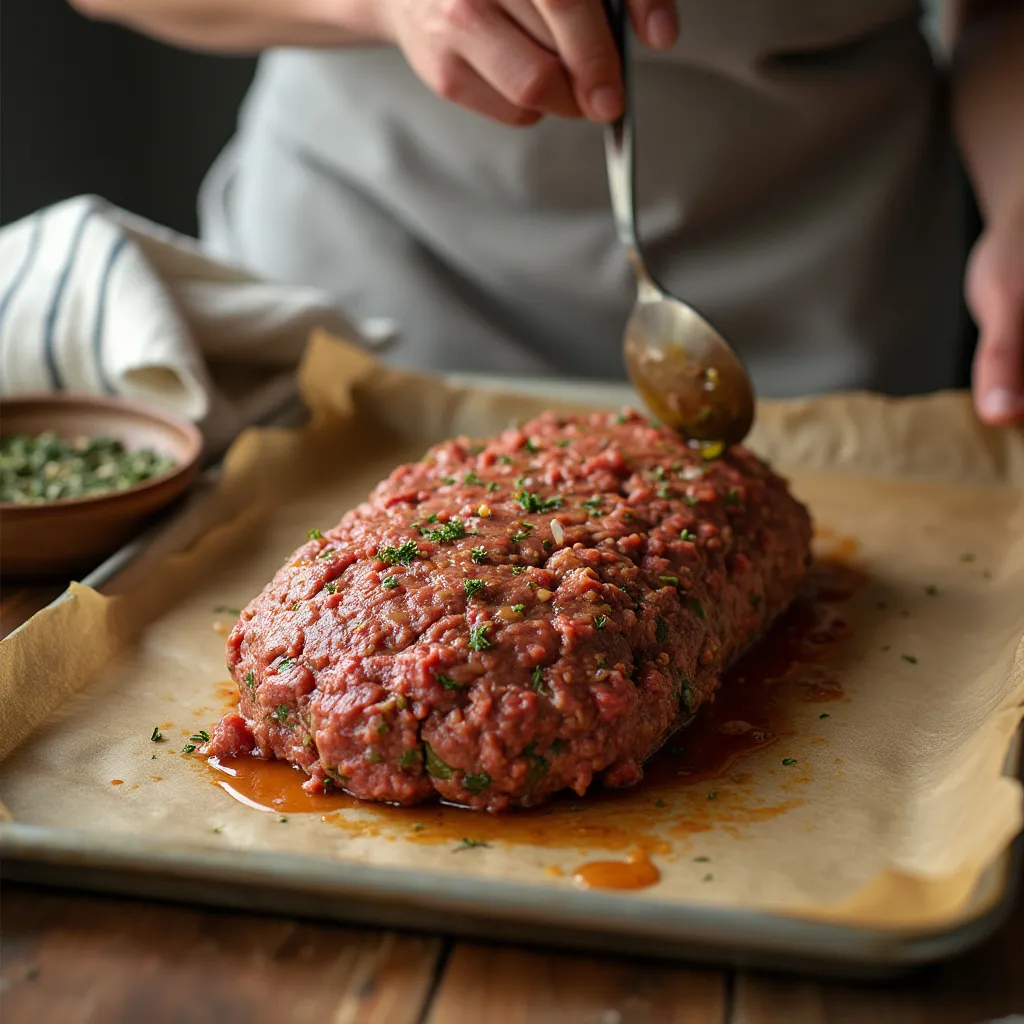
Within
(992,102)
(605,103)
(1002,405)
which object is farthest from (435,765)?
(992,102)

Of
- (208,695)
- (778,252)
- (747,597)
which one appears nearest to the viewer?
(208,695)

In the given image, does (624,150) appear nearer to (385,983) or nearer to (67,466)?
(67,466)

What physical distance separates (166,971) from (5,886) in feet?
1.16

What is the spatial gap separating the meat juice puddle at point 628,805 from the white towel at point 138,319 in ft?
5.48

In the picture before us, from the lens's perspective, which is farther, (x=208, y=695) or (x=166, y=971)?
(x=208, y=695)

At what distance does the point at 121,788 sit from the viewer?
94.0 inches

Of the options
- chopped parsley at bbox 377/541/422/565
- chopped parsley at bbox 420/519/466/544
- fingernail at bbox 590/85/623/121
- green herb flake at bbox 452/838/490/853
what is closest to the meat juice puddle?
green herb flake at bbox 452/838/490/853

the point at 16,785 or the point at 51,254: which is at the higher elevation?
the point at 51,254

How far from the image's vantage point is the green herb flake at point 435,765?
7.57ft

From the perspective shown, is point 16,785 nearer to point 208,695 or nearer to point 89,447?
point 208,695

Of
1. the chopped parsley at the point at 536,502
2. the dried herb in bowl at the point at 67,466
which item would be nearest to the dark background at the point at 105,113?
the dried herb in bowl at the point at 67,466

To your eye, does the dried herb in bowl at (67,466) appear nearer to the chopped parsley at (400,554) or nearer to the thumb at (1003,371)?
the chopped parsley at (400,554)

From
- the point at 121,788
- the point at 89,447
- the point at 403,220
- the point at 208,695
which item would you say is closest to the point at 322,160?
the point at 403,220

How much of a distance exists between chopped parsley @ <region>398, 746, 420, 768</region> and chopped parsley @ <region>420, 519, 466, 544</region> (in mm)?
516
